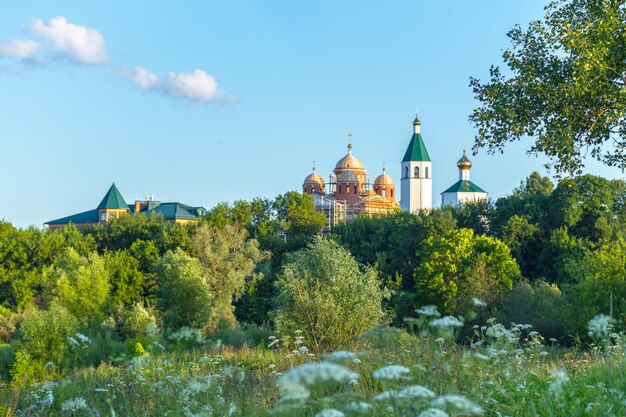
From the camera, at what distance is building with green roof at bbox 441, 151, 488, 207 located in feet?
408

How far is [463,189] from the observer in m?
124

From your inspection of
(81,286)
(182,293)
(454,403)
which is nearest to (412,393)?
(454,403)

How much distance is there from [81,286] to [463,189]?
80.1m

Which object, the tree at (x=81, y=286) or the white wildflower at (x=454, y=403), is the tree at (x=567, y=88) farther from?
the tree at (x=81, y=286)

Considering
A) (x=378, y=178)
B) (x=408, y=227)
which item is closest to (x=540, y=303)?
(x=408, y=227)

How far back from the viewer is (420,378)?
7.49 m

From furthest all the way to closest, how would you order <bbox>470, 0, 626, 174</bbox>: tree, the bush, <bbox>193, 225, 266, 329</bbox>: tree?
1. <bbox>193, 225, 266, 329</bbox>: tree
2. the bush
3. <bbox>470, 0, 626, 174</bbox>: tree

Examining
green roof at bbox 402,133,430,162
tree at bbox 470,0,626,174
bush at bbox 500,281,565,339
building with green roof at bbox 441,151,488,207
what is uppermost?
green roof at bbox 402,133,430,162

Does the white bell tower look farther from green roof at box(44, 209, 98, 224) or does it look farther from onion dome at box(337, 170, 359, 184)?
green roof at box(44, 209, 98, 224)

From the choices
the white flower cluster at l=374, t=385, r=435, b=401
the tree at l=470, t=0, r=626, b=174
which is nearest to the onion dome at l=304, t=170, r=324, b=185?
the tree at l=470, t=0, r=626, b=174

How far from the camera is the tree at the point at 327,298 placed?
117ft

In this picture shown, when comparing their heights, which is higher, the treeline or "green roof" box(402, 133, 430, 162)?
"green roof" box(402, 133, 430, 162)

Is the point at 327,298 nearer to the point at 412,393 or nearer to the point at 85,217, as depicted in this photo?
the point at 412,393

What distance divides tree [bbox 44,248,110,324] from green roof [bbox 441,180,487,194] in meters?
76.8
